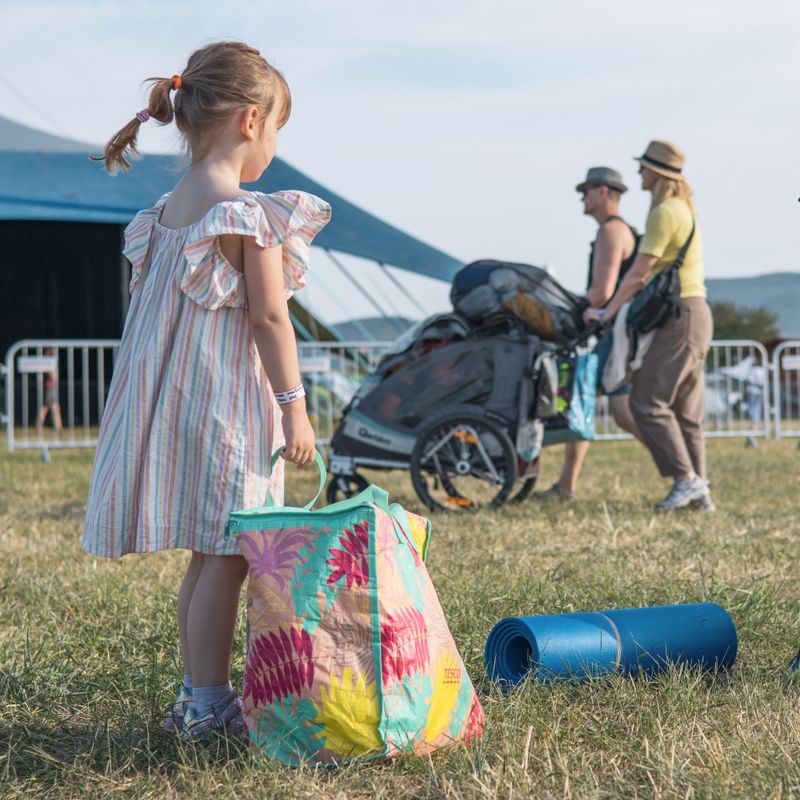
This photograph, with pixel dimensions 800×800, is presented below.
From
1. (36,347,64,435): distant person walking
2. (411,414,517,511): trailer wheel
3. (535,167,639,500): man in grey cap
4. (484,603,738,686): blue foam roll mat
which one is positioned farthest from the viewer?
(36,347,64,435): distant person walking

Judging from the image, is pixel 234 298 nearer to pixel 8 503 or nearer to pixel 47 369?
pixel 8 503

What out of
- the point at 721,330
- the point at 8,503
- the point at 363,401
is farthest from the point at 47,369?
the point at 721,330

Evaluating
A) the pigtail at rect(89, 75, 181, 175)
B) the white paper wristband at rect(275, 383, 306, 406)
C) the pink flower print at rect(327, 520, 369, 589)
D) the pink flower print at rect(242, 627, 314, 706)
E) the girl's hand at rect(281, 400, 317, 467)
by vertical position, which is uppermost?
the pigtail at rect(89, 75, 181, 175)

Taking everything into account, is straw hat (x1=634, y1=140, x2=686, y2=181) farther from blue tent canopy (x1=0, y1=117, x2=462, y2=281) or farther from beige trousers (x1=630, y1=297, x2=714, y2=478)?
blue tent canopy (x1=0, y1=117, x2=462, y2=281)

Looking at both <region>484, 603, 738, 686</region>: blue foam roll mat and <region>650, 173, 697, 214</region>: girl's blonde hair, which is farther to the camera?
<region>650, 173, 697, 214</region>: girl's blonde hair

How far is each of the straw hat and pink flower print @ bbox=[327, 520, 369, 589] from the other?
4346 millimetres

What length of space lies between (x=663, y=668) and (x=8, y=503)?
5.00 metres

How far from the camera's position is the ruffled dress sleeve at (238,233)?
89.7 inches

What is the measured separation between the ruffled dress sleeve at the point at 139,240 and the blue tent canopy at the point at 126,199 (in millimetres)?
13600

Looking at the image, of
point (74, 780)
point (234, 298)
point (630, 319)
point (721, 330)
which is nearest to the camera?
point (74, 780)

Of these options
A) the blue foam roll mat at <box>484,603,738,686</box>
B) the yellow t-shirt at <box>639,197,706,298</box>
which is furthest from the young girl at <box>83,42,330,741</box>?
the yellow t-shirt at <box>639,197,706,298</box>

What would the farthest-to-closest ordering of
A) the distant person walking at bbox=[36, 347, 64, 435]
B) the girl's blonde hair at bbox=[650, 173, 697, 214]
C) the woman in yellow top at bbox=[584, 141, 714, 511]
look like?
1. the distant person walking at bbox=[36, 347, 64, 435]
2. the girl's blonde hair at bbox=[650, 173, 697, 214]
3. the woman in yellow top at bbox=[584, 141, 714, 511]

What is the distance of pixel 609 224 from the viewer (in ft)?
21.4

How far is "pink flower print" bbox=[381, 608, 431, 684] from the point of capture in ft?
7.01
